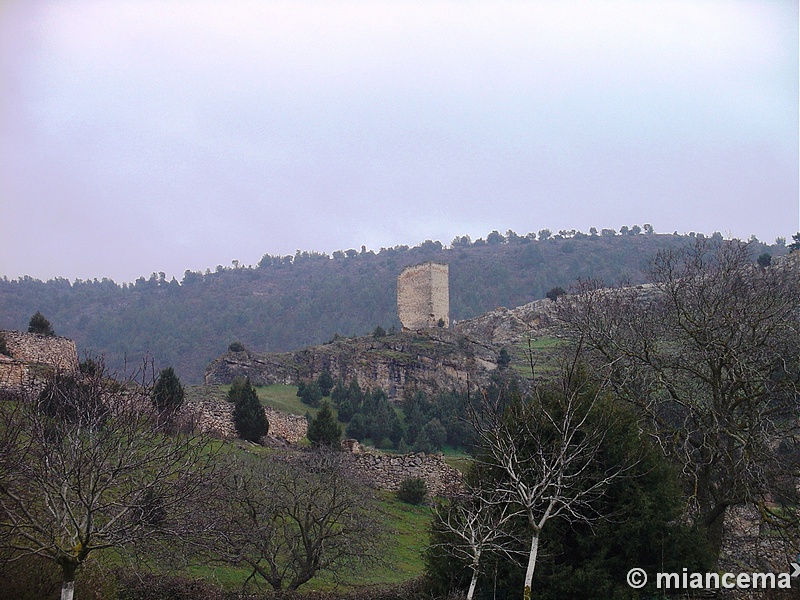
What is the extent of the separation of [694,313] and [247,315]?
9867cm

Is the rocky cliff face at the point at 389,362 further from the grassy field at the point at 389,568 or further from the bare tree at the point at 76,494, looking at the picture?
the bare tree at the point at 76,494

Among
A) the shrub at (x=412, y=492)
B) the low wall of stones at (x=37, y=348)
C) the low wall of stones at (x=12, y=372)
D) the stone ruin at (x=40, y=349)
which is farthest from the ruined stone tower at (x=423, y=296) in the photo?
the low wall of stones at (x=12, y=372)

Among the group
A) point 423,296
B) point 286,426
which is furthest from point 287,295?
point 286,426

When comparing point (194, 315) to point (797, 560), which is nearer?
point (797, 560)

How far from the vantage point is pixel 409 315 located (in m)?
63.9

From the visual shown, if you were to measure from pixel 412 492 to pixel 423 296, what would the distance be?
40.0m

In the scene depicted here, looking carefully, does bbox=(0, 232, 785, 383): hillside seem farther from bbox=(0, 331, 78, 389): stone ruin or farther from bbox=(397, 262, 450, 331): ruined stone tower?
bbox=(0, 331, 78, 389): stone ruin

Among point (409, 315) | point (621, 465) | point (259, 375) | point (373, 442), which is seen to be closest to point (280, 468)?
point (621, 465)

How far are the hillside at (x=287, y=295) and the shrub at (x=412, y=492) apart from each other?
57466mm

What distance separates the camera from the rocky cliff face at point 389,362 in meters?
50.6

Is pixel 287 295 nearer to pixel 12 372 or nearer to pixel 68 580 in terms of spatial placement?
pixel 12 372

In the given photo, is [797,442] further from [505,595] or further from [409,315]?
[409,315]

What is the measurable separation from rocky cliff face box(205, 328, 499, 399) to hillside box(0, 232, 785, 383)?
2848cm

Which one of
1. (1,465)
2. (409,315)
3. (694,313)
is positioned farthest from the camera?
(409,315)
